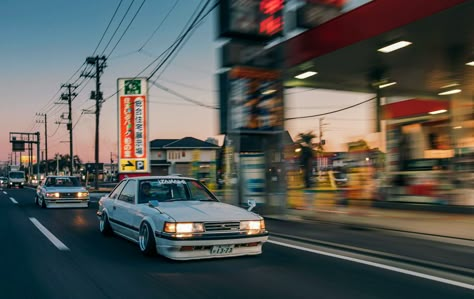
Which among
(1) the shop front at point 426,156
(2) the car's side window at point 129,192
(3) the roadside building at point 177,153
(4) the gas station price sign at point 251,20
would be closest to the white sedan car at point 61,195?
(4) the gas station price sign at point 251,20

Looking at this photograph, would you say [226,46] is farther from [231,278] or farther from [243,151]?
[231,278]

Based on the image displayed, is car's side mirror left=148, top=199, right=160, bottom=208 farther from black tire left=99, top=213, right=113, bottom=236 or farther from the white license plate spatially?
black tire left=99, top=213, right=113, bottom=236

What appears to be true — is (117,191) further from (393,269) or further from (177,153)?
(177,153)

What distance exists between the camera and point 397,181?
18.6 m

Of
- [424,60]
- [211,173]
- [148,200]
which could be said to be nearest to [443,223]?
[424,60]

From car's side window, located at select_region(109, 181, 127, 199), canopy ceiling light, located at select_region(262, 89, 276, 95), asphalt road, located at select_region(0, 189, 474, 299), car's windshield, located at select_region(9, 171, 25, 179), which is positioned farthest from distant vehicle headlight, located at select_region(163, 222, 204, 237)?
car's windshield, located at select_region(9, 171, 25, 179)

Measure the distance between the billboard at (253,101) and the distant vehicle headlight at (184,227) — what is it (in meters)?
8.24

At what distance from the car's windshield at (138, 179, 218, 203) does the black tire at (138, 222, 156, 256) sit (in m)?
0.70

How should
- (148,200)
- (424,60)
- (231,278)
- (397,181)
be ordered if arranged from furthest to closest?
(397,181), (424,60), (148,200), (231,278)

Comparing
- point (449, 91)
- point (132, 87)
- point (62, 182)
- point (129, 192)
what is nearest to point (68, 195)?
point (62, 182)

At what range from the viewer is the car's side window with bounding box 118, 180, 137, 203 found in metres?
8.70

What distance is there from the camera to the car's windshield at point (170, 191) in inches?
331

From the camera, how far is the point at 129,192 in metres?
8.98

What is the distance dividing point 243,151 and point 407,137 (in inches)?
259
